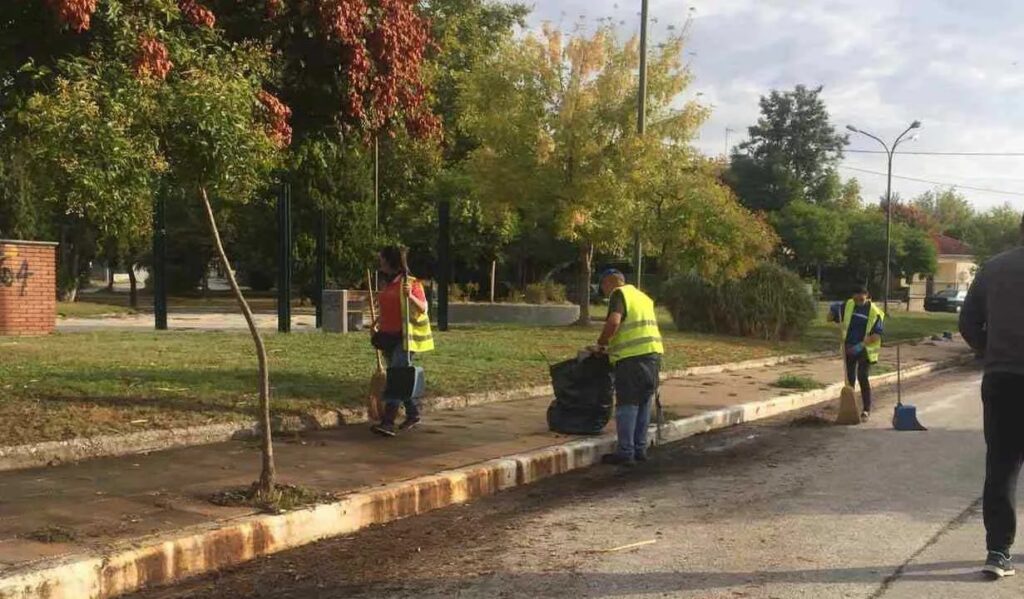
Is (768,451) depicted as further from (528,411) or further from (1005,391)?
(1005,391)

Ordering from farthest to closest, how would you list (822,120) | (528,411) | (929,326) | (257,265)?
(822,120)
(257,265)
(929,326)
(528,411)

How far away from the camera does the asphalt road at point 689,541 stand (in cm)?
492

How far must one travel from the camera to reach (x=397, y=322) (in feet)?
28.5

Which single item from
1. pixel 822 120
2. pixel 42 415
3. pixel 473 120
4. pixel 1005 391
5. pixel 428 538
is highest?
pixel 822 120

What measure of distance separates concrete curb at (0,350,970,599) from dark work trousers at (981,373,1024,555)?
12.1 ft

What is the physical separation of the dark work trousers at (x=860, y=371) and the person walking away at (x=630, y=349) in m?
4.36

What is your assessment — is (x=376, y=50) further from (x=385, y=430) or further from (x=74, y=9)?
(x=385, y=430)

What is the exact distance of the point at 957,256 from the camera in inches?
3132

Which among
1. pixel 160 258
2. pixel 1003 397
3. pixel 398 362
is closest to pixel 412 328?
pixel 398 362

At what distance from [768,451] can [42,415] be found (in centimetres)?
674

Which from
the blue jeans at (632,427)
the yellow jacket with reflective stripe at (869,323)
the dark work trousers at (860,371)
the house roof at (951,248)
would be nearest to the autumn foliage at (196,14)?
the blue jeans at (632,427)

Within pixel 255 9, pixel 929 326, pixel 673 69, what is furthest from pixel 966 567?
pixel 929 326

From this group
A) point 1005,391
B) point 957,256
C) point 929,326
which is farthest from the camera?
point 957,256

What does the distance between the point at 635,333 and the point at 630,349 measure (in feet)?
0.49
